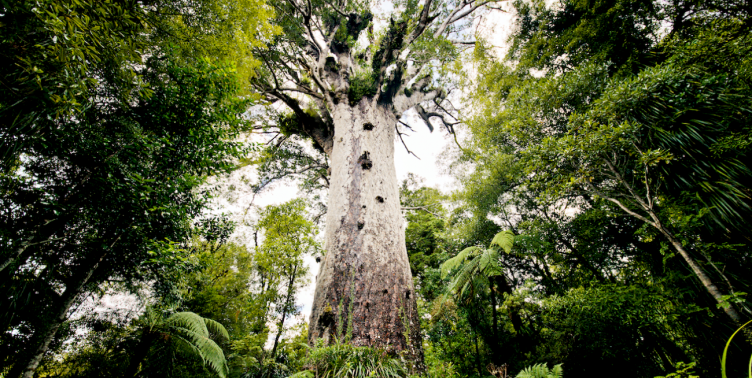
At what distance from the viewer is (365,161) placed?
3.89 m

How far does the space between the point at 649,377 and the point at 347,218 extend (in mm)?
4989

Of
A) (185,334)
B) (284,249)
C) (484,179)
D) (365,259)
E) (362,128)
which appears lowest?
(185,334)

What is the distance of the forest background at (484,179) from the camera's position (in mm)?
2045

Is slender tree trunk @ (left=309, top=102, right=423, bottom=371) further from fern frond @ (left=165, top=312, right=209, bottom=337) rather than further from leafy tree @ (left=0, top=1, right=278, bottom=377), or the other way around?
fern frond @ (left=165, top=312, right=209, bottom=337)

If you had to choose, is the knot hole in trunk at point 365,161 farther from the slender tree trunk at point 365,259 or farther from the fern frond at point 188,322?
the fern frond at point 188,322

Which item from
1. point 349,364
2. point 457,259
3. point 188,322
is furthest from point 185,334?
point 457,259

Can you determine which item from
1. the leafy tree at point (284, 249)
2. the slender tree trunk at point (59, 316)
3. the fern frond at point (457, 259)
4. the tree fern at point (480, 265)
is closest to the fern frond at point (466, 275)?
the tree fern at point (480, 265)

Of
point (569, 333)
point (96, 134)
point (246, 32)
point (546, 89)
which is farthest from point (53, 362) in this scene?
point (546, 89)

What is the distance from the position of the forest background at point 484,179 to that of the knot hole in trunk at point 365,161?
1634 mm

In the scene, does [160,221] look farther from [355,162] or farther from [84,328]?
[84,328]

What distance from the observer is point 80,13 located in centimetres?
160

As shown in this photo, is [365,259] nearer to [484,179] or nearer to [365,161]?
[365,161]

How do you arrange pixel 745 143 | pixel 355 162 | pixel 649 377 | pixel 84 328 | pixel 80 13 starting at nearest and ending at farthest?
pixel 80 13 < pixel 745 143 < pixel 649 377 < pixel 355 162 < pixel 84 328

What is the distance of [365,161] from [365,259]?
1.60 m
